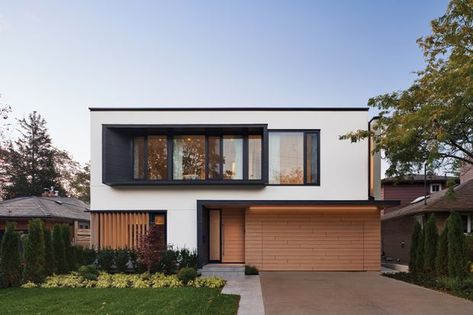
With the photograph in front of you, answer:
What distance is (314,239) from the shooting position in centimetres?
1490

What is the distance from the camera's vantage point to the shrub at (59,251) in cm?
1245

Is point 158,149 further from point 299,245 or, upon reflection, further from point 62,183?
point 62,183

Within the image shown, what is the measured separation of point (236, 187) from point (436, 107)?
6889 millimetres

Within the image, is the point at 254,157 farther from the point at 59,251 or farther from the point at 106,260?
the point at 59,251

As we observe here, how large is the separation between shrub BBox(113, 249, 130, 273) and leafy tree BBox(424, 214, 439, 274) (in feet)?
32.0

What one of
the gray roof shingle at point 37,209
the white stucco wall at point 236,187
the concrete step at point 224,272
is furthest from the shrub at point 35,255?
the gray roof shingle at point 37,209

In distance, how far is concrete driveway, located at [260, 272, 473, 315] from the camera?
8016 millimetres

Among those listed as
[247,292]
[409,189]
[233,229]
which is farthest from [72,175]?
[247,292]

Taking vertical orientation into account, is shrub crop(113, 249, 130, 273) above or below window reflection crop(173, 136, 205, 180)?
below

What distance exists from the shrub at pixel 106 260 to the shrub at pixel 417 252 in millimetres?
10213

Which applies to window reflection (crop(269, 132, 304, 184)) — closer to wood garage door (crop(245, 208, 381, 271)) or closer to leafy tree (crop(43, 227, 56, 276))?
wood garage door (crop(245, 208, 381, 271))

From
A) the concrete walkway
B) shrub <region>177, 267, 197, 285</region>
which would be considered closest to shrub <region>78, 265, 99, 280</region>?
shrub <region>177, 267, 197, 285</region>

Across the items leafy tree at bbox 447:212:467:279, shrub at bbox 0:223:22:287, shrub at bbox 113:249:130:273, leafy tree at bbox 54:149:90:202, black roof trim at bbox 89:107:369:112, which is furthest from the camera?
leafy tree at bbox 54:149:90:202

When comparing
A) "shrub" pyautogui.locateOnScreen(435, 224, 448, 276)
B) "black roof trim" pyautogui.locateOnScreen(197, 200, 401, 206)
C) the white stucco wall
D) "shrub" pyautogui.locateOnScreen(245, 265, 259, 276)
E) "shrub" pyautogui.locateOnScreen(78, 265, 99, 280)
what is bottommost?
"shrub" pyautogui.locateOnScreen(245, 265, 259, 276)
